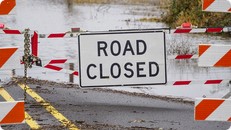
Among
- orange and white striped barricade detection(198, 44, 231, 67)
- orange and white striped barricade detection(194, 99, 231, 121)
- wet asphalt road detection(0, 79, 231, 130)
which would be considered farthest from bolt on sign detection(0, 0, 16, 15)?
orange and white striped barricade detection(194, 99, 231, 121)

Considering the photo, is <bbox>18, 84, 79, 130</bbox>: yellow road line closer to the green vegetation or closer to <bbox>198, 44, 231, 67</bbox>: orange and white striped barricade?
<bbox>198, 44, 231, 67</bbox>: orange and white striped barricade

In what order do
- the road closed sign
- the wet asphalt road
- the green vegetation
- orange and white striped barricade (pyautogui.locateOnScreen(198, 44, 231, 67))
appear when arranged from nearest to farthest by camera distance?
1. orange and white striped barricade (pyautogui.locateOnScreen(198, 44, 231, 67))
2. the road closed sign
3. the wet asphalt road
4. the green vegetation

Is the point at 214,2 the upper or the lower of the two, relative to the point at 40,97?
upper

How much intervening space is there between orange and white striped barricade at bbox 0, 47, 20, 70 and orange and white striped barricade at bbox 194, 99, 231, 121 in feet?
8.20

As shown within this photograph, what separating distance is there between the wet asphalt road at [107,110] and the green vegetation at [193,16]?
16.7 metres

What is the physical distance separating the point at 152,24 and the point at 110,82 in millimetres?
23729

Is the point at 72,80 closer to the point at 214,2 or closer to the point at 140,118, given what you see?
the point at 140,118

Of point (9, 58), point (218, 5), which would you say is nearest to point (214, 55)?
point (218, 5)

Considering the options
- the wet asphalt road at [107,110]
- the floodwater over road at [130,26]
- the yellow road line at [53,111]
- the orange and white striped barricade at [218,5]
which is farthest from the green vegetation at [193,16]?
the orange and white striped barricade at [218,5]

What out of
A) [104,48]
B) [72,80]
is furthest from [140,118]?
[72,80]

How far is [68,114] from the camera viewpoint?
9023mm

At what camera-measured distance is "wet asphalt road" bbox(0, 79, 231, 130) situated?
8.49 m

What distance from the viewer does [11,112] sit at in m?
7.26

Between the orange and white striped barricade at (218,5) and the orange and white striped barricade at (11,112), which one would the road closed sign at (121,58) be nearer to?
the orange and white striped barricade at (218,5)
